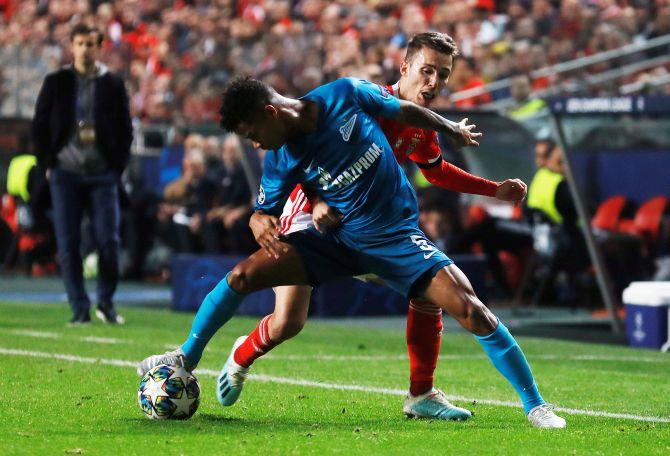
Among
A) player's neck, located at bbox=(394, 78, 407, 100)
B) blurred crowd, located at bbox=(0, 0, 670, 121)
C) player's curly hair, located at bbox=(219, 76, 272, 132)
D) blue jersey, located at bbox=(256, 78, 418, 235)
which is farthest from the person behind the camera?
blurred crowd, located at bbox=(0, 0, 670, 121)

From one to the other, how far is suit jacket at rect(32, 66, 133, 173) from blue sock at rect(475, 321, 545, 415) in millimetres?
6182

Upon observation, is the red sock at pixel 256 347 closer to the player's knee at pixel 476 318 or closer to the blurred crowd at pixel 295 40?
the player's knee at pixel 476 318

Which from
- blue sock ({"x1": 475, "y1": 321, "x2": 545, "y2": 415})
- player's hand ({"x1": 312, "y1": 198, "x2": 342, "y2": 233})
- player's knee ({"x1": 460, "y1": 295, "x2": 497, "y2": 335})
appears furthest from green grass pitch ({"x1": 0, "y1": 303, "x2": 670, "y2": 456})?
player's hand ({"x1": 312, "y1": 198, "x2": 342, "y2": 233})

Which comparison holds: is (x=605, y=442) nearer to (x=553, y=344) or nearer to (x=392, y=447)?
(x=392, y=447)

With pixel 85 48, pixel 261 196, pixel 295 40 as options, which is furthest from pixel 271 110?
pixel 295 40

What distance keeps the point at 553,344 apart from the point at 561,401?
382 centimetres

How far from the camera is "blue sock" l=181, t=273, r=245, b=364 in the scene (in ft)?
22.2

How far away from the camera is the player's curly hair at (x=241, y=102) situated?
20.3ft

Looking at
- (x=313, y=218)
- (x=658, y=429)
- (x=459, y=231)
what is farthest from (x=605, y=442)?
(x=459, y=231)

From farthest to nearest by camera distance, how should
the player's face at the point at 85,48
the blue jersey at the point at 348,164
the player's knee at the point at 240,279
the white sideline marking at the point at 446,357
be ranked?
the player's face at the point at 85,48
the white sideline marking at the point at 446,357
the player's knee at the point at 240,279
the blue jersey at the point at 348,164

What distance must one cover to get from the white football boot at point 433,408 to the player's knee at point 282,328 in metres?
0.66

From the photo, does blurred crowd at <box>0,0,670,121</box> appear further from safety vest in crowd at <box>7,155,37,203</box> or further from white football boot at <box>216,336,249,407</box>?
white football boot at <box>216,336,249,407</box>

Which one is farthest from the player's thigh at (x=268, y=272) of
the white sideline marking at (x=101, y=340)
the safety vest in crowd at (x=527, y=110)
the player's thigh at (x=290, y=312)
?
the safety vest in crowd at (x=527, y=110)

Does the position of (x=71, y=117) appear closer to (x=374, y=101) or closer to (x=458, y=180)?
(x=458, y=180)
